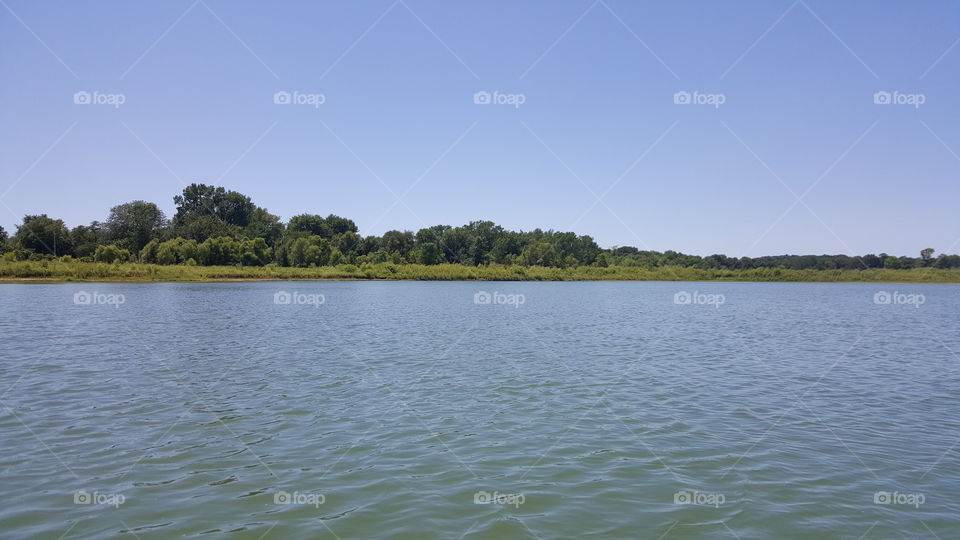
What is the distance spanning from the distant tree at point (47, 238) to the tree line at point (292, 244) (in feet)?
0.51

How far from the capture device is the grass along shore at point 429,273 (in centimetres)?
8588

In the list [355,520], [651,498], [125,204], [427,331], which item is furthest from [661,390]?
[125,204]

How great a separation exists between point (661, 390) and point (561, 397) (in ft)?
9.86

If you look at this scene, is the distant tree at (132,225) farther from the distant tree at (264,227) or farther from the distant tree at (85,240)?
the distant tree at (264,227)

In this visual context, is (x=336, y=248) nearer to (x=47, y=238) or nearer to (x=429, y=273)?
(x=429, y=273)

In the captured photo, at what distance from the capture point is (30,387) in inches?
618

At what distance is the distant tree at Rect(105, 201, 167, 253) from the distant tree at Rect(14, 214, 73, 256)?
10.9m

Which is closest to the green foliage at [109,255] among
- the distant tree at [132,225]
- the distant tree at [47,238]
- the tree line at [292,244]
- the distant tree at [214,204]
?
the tree line at [292,244]

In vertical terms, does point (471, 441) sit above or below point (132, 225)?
below

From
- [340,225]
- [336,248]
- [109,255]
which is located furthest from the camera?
[340,225]

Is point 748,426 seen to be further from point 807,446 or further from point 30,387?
point 30,387

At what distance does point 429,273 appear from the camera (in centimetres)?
13000

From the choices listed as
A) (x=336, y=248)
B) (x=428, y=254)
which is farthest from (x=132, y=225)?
(x=428, y=254)

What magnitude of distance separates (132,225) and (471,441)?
136 meters
